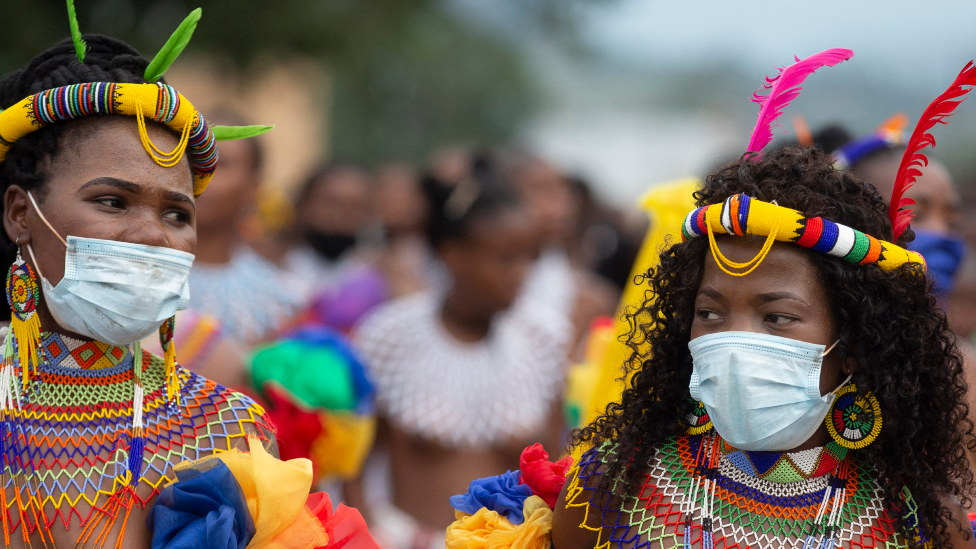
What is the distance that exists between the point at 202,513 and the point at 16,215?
3.28 ft

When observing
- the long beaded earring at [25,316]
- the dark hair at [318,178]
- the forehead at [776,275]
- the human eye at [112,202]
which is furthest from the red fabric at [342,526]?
the dark hair at [318,178]

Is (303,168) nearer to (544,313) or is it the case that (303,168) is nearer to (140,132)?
(544,313)

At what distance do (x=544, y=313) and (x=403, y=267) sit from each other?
3.59m

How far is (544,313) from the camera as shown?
7.88 metres

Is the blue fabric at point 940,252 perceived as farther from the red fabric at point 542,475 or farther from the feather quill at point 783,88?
the red fabric at point 542,475

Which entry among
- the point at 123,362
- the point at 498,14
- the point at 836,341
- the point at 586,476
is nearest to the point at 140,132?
the point at 123,362

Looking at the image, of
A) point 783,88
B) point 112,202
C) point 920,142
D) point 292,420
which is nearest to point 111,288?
point 112,202

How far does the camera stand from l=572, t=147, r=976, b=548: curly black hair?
9.35 ft

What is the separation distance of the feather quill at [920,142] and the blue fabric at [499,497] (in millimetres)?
1337

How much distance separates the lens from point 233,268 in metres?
6.61

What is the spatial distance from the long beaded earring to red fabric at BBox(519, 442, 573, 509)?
1449 millimetres

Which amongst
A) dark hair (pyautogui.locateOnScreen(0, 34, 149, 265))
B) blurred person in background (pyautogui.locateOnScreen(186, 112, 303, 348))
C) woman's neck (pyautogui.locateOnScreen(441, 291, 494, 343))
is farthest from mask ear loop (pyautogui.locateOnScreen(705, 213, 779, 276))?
blurred person in background (pyautogui.locateOnScreen(186, 112, 303, 348))

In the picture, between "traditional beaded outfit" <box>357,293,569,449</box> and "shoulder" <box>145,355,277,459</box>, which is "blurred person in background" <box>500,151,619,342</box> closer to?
"traditional beaded outfit" <box>357,293,569,449</box>

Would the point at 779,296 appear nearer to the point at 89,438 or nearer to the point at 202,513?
the point at 202,513
